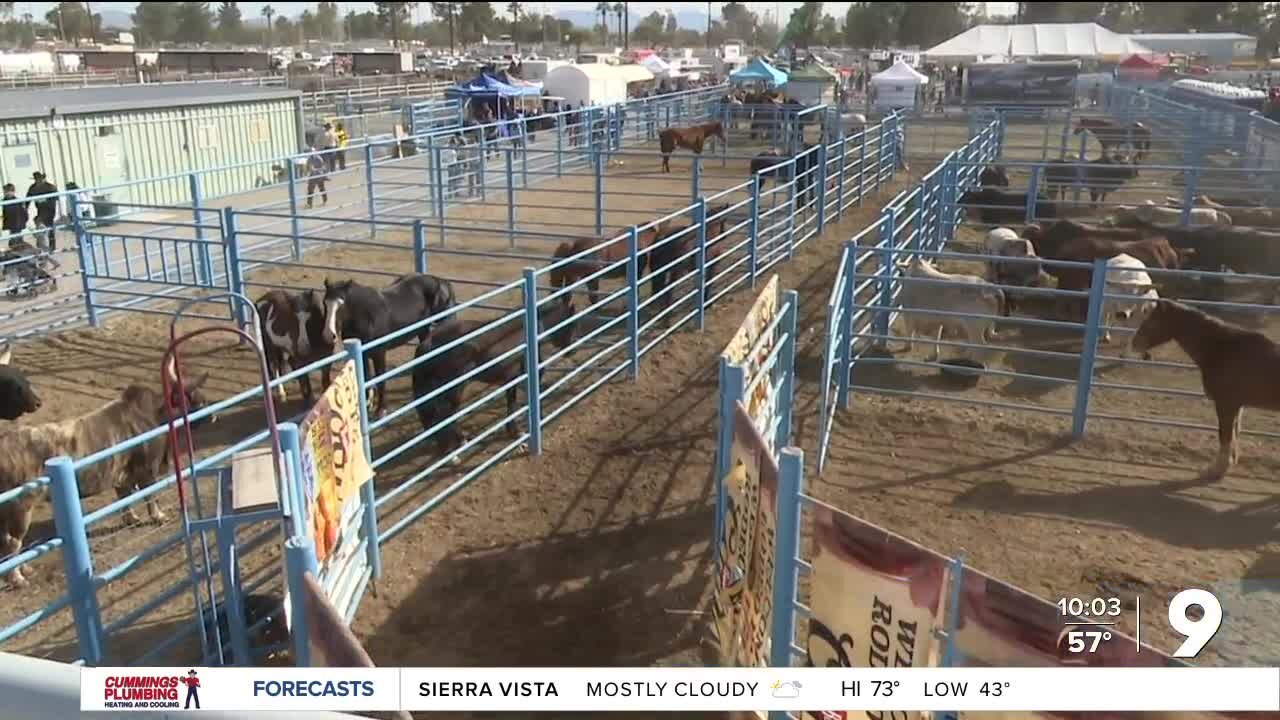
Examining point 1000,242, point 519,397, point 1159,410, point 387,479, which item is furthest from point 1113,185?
point 387,479

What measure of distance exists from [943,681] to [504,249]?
43.3 ft

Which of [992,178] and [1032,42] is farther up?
[1032,42]

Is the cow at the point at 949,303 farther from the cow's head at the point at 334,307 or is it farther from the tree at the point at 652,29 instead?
the tree at the point at 652,29

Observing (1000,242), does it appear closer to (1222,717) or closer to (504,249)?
(504,249)

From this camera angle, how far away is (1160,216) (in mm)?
14844

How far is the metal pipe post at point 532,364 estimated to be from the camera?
7.11 metres

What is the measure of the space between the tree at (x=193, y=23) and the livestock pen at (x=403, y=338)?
99.8 meters

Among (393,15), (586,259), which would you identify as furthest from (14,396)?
(393,15)

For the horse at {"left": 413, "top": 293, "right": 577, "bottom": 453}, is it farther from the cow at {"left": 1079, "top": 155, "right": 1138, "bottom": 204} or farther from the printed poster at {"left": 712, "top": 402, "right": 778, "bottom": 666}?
the cow at {"left": 1079, "top": 155, "right": 1138, "bottom": 204}

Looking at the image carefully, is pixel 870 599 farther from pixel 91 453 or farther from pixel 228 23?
pixel 228 23

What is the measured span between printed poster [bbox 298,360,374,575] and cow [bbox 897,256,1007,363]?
5638 millimetres

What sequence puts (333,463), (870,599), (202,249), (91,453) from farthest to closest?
(202,249) → (91,453) → (333,463) → (870,599)

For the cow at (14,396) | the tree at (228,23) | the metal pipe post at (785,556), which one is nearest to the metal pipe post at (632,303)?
the cow at (14,396)

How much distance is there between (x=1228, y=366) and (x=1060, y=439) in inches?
A: 52.7
